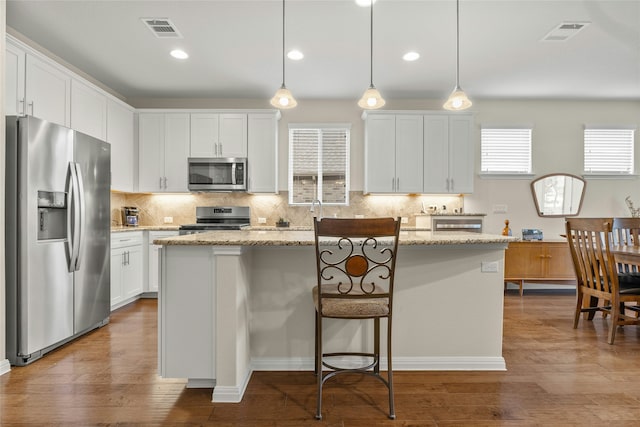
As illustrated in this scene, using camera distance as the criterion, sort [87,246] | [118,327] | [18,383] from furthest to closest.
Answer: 1. [118,327]
2. [87,246]
3. [18,383]

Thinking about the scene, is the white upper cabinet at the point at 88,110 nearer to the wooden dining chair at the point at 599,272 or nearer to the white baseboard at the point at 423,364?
the white baseboard at the point at 423,364

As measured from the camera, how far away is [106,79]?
14.8 ft

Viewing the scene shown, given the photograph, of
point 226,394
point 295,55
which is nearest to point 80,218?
point 226,394

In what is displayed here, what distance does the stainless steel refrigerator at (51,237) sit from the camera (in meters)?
2.55

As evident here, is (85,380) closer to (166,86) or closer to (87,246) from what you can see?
(87,246)

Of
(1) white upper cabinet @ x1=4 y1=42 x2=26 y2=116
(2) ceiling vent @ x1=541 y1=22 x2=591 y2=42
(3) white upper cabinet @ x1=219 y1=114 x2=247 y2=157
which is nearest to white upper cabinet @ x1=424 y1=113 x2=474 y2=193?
(2) ceiling vent @ x1=541 y1=22 x2=591 y2=42

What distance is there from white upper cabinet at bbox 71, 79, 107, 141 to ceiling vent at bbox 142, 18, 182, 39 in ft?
3.57

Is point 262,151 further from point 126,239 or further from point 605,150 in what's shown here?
point 605,150

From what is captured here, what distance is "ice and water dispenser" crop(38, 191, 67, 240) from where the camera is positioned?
2.70m

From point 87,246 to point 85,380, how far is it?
50.1 inches

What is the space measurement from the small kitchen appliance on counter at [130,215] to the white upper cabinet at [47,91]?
1.59 meters

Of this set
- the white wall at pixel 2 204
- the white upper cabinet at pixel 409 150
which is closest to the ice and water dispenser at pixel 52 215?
the white wall at pixel 2 204

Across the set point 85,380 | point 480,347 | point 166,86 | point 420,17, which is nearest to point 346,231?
point 480,347

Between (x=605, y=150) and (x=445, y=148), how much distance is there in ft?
8.45
